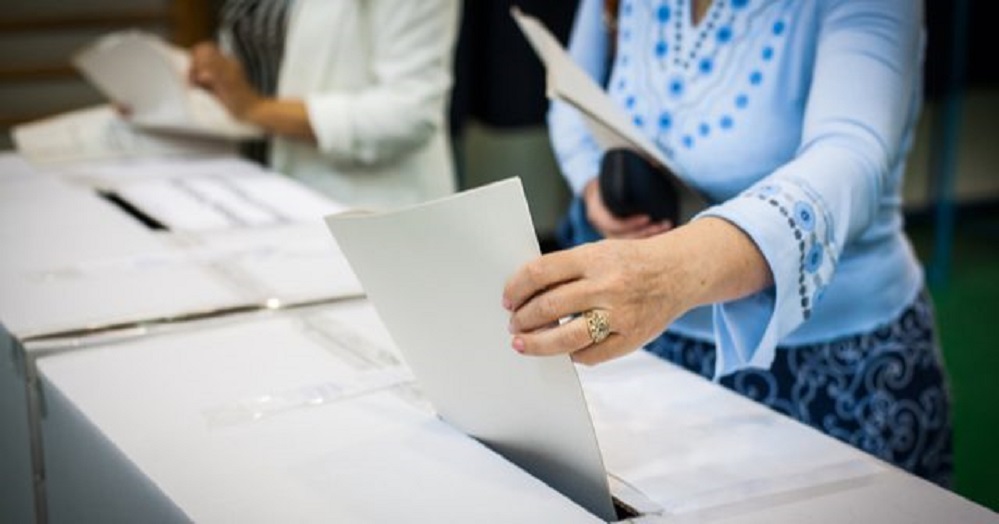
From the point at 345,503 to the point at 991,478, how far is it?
223 centimetres

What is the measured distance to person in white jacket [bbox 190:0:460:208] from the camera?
2.22 m

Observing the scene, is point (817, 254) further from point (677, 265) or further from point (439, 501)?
point (439, 501)

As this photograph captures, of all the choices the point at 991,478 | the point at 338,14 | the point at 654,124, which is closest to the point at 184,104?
the point at 338,14

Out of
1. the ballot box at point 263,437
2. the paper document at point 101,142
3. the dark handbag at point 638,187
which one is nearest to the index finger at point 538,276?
the ballot box at point 263,437

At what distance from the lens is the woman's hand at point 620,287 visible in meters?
0.97

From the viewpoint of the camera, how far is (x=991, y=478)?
9.53 ft

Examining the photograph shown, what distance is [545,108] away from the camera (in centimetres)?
409

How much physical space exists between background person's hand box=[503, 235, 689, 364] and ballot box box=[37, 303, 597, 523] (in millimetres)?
112

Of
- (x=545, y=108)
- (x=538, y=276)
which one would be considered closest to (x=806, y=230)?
(x=538, y=276)

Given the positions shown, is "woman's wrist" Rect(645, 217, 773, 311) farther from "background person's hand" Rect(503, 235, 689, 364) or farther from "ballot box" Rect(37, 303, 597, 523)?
"ballot box" Rect(37, 303, 597, 523)

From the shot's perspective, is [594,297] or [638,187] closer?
[594,297]

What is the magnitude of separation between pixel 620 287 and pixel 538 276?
7 centimetres

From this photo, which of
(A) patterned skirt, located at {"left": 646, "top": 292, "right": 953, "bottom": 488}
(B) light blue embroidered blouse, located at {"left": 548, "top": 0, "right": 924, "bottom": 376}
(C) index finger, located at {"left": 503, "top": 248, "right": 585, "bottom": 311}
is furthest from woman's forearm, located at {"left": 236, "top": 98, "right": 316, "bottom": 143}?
(C) index finger, located at {"left": 503, "top": 248, "right": 585, "bottom": 311}

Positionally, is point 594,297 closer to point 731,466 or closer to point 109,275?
point 731,466
